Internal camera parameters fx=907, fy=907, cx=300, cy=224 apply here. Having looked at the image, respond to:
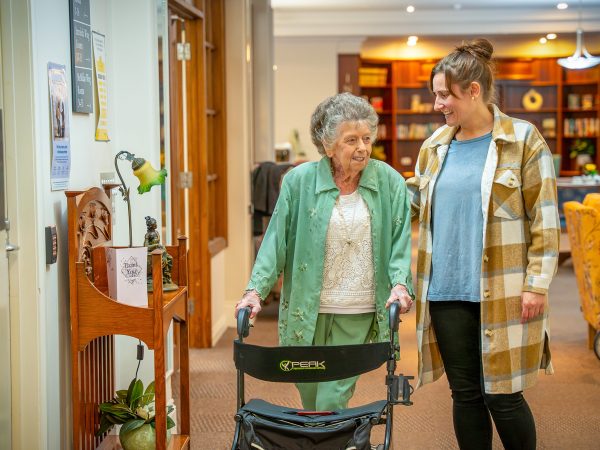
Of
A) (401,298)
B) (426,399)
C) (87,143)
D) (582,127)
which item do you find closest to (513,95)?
(582,127)

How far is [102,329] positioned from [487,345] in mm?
1200

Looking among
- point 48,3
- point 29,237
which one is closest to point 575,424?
point 29,237

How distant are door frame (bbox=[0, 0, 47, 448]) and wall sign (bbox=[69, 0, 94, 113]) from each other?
0.36 meters

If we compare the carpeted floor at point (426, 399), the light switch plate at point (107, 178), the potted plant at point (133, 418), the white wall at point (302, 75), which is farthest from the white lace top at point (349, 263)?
the white wall at point (302, 75)

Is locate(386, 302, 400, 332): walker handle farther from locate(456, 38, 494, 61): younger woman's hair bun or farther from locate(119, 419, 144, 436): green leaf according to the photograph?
locate(119, 419, 144, 436): green leaf

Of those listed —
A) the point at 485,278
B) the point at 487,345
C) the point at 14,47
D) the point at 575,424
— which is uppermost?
the point at 14,47

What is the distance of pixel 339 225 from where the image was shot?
275cm

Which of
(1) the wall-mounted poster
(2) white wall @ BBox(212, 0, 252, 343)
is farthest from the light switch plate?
(2) white wall @ BBox(212, 0, 252, 343)

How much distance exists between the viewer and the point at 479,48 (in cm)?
276

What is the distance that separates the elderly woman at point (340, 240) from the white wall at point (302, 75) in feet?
30.6

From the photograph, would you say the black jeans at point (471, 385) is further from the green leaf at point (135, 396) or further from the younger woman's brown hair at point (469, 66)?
the green leaf at point (135, 396)

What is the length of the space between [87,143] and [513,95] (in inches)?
445

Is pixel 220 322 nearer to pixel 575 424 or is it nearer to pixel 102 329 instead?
pixel 575 424

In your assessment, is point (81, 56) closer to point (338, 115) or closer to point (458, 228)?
point (338, 115)
